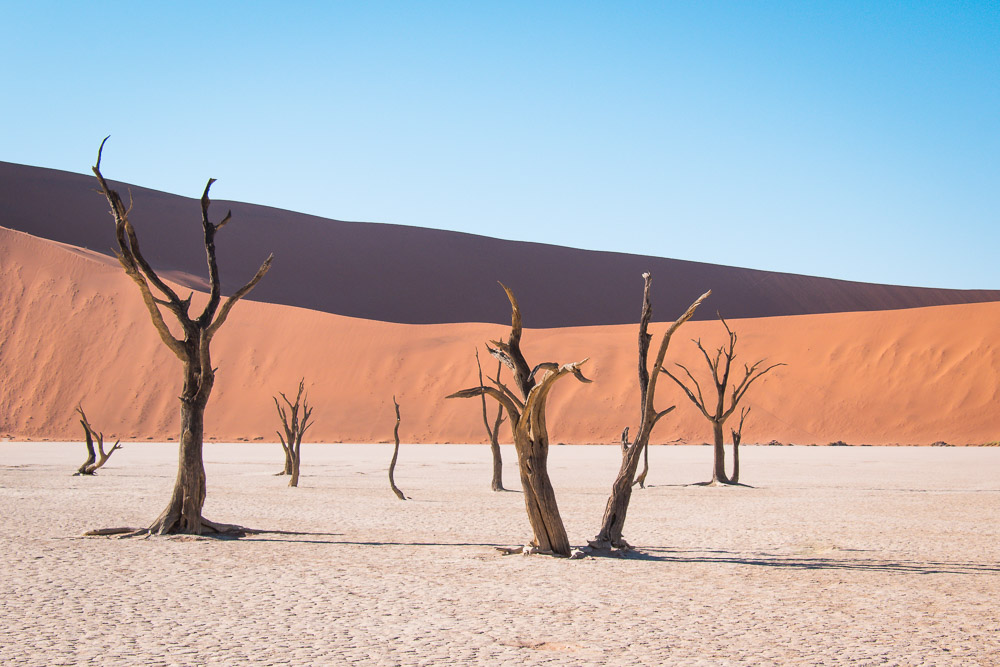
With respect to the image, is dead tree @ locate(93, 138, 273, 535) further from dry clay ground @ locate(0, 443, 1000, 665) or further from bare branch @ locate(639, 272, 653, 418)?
bare branch @ locate(639, 272, 653, 418)

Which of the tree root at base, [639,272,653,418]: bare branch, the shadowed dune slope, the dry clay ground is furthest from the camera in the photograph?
the shadowed dune slope

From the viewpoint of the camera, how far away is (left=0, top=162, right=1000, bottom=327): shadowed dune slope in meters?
80.1

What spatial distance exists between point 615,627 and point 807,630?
133cm

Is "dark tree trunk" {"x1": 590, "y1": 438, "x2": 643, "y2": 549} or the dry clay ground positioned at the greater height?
"dark tree trunk" {"x1": 590, "y1": 438, "x2": 643, "y2": 549}

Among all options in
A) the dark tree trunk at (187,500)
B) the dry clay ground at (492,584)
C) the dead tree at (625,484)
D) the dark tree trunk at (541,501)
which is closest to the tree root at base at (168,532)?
the dark tree trunk at (187,500)

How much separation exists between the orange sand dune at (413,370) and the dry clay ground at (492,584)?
30.2m

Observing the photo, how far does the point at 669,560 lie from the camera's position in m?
9.97

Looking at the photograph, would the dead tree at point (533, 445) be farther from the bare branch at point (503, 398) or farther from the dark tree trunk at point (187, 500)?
the dark tree trunk at point (187, 500)

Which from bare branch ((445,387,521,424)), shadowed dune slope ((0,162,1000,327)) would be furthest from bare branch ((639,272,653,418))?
shadowed dune slope ((0,162,1000,327))

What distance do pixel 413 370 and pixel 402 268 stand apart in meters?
37.3

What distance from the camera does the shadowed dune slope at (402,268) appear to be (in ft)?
263

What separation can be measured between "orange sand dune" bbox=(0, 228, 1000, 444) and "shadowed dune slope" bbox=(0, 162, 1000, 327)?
12.1 meters

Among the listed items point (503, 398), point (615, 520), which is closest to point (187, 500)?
point (503, 398)

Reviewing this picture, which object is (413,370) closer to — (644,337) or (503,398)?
(644,337)
